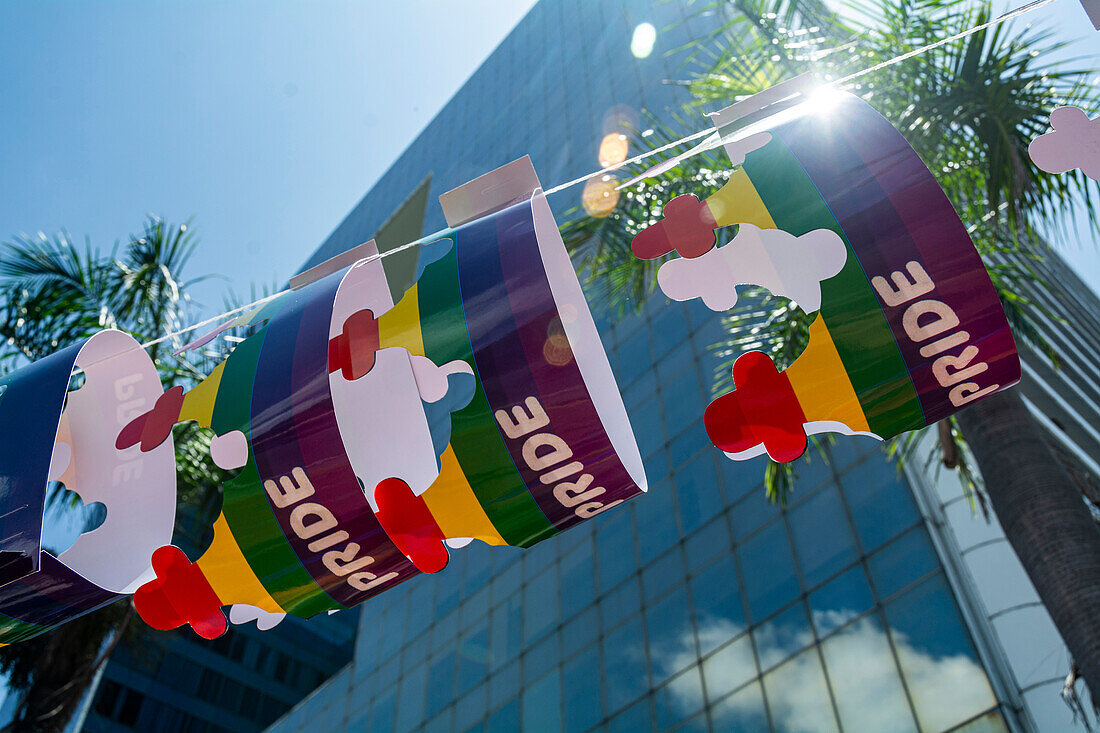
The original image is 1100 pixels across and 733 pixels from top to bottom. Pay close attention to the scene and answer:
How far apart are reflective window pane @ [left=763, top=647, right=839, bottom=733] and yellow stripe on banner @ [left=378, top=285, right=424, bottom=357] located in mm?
8778

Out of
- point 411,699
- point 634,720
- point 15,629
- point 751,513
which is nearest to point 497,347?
point 15,629

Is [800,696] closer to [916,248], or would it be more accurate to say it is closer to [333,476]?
[333,476]

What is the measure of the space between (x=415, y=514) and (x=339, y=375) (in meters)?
0.71

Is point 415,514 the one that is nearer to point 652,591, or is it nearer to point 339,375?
point 339,375

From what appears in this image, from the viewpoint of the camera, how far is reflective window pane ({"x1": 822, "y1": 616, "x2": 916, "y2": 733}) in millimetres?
9484

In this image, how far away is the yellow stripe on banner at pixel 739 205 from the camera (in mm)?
3111

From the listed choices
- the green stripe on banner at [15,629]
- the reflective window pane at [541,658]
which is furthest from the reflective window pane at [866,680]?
the green stripe on banner at [15,629]

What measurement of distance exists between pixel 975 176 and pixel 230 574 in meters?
6.01

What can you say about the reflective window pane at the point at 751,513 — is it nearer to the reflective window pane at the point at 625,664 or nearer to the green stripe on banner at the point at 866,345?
the reflective window pane at the point at 625,664

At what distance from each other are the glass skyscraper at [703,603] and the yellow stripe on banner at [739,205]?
300 inches

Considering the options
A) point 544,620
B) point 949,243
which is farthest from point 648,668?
point 949,243

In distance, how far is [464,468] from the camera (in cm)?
335

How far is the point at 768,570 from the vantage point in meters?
12.3

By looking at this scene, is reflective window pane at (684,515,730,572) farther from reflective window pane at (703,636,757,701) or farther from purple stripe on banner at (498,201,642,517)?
purple stripe on banner at (498,201,642,517)
